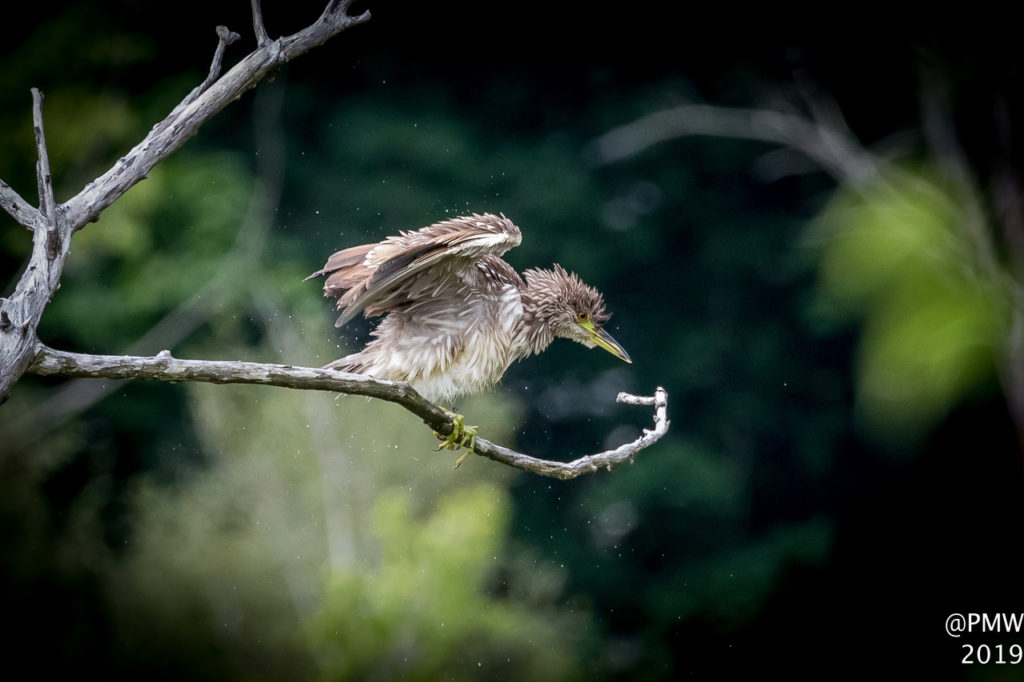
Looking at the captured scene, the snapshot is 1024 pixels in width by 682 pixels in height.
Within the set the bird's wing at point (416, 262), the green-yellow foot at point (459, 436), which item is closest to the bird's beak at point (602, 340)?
the bird's wing at point (416, 262)

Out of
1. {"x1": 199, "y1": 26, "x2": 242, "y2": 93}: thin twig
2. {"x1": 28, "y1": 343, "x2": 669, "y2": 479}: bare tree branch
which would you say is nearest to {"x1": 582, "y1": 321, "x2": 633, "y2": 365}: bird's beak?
{"x1": 28, "y1": 343, "x2": 669, "y2": 479}: bare tree branch

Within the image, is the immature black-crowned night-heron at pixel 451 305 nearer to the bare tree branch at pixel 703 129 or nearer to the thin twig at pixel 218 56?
the thin twig at pixel 218 56

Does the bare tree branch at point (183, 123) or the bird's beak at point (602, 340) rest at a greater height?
the bird's beak at point (602, 340)

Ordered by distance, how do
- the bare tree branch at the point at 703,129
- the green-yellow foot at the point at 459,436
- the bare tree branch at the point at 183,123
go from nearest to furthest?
1. the bare tree branch at the point at 183,123
2. the green-yellow foot at the point at 459,436
3. the bare tree branch at the point at 703,129

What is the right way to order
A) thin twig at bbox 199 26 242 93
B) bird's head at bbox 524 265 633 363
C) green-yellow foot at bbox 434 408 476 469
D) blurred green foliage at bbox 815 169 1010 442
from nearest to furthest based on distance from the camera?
1. thin twig at bbox 199 26 242 93
2. green-yellow foot at bbox 434 408 476 469
3. bird's head at bbox 524 265 633 363
4. blurred green foliage at bbox 815 169 1010 442

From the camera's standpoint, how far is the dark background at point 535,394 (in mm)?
5359

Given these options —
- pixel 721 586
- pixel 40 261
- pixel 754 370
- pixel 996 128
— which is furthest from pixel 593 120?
pixel 40 261

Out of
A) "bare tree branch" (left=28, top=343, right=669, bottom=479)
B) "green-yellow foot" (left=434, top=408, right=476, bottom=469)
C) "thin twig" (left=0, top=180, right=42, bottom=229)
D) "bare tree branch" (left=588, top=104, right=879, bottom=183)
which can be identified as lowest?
"bare tree branch" (left=28, top=343, right=669, bottom=479)

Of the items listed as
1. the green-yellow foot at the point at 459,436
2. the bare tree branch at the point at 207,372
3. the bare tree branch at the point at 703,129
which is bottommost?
the bare tree branch at the point at 207,372

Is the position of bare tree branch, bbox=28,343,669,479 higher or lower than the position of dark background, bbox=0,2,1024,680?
lower

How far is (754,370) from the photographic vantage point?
262 inches

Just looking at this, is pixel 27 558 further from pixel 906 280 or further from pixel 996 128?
pixel 996 128

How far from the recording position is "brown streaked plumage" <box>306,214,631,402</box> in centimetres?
Answer: 253

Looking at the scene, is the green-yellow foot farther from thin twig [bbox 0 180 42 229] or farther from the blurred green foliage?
the blurred green foliage
